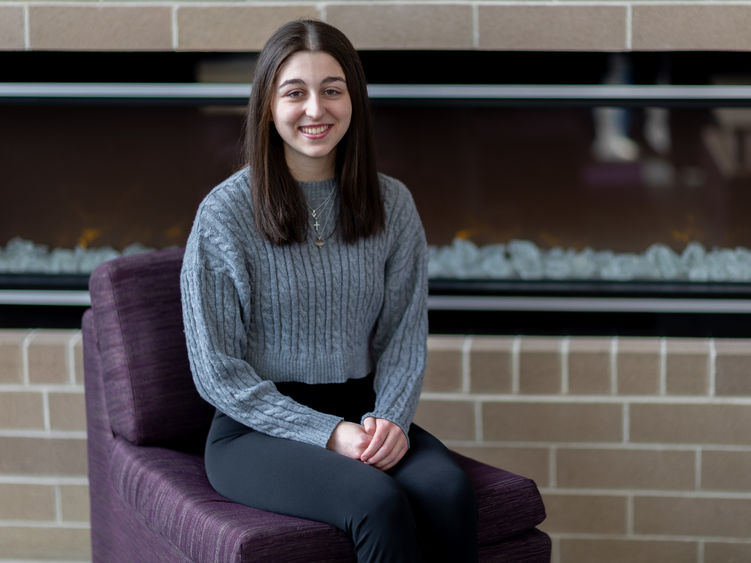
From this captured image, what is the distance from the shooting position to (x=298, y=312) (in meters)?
1.75

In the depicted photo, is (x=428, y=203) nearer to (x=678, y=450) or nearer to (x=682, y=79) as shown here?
(x=682, y=79)

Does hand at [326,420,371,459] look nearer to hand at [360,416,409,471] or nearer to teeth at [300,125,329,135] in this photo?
hand at [360,416,409,471]

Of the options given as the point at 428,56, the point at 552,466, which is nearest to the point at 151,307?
the point at 428,56

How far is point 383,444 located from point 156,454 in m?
0.42

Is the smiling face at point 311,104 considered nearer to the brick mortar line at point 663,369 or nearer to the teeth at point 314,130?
the teeth at point 314,130

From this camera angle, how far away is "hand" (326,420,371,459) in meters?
1.63

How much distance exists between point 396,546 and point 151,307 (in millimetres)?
666

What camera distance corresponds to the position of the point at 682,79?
2.15 meters

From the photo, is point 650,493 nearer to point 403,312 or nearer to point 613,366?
point 613,366

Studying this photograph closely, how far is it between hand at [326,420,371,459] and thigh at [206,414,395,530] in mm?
27

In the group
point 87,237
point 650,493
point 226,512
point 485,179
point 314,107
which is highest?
point 314,107

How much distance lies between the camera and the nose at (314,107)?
1682 millimetres

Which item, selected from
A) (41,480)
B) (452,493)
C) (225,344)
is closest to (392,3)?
(225,344)

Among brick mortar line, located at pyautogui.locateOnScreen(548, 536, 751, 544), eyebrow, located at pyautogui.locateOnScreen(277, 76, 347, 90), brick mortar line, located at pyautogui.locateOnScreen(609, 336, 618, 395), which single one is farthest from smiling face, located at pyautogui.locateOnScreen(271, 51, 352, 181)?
brick mortar line, located at pyautogui.locateOnScreen(548, 536, 751, 544)
